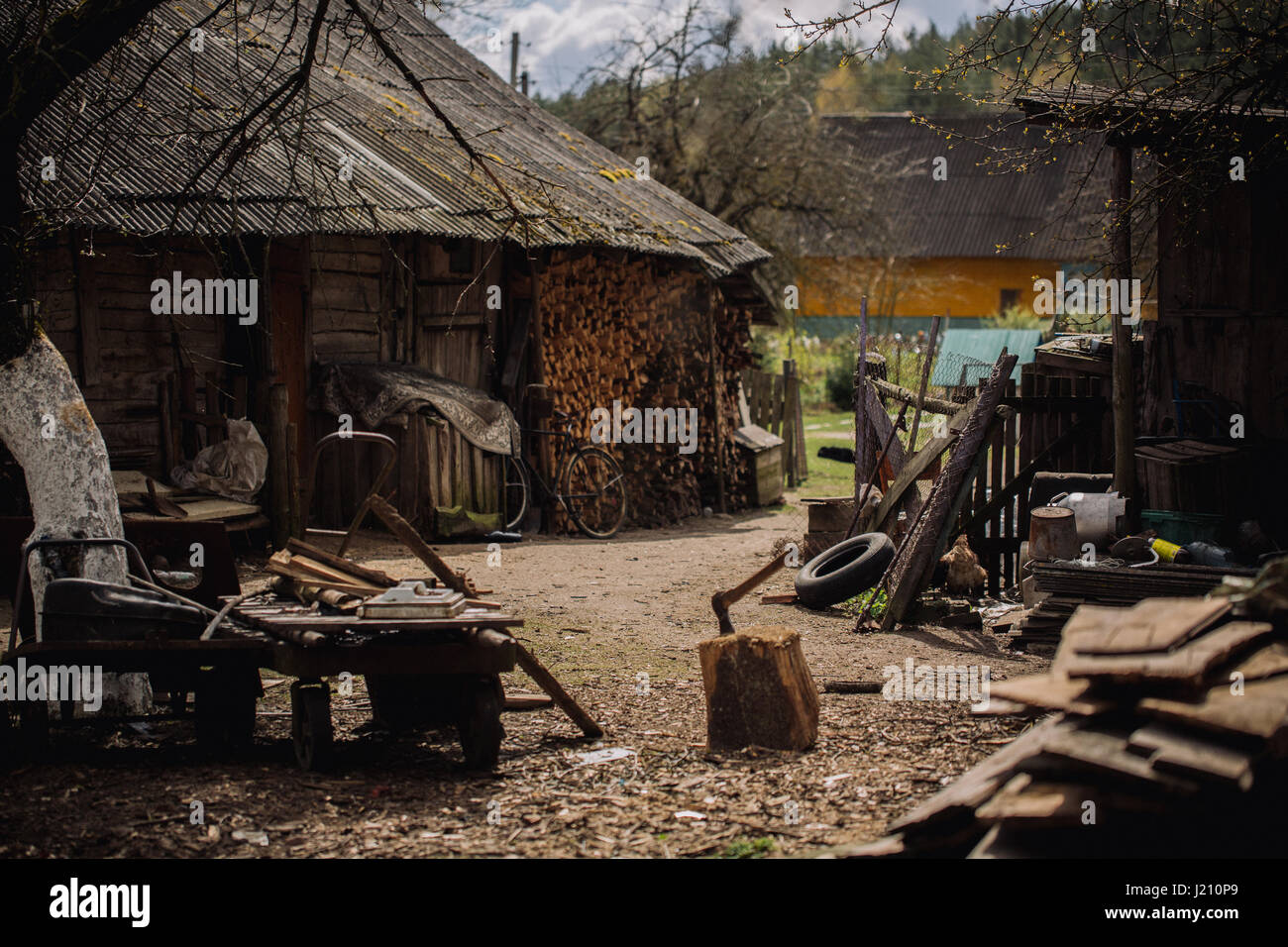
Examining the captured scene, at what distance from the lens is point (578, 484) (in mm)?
14312

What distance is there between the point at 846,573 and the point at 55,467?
5.17 meters

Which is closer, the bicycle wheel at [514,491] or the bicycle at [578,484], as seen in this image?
the bicycle wheel at [514,491]

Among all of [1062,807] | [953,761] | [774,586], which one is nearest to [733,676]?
[953,761]

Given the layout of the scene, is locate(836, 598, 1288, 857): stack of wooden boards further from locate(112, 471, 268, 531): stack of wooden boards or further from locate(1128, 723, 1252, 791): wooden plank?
locate(112, 471, 268, 531): stack of wooden boards

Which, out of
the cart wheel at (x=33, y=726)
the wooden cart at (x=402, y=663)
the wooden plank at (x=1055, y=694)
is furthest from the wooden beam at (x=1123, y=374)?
the cart wheel at (x=33, y=726)

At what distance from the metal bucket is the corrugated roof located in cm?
380

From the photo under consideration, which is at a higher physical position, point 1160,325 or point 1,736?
point 1160,325

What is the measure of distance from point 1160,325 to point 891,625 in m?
3.23

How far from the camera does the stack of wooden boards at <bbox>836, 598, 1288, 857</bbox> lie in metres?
3.62

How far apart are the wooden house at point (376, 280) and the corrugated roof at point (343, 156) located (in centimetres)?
4

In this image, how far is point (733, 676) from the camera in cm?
576

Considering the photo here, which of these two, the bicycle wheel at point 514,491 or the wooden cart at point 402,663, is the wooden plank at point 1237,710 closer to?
the wooden cart at point 402,663

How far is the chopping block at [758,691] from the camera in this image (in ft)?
18.7
